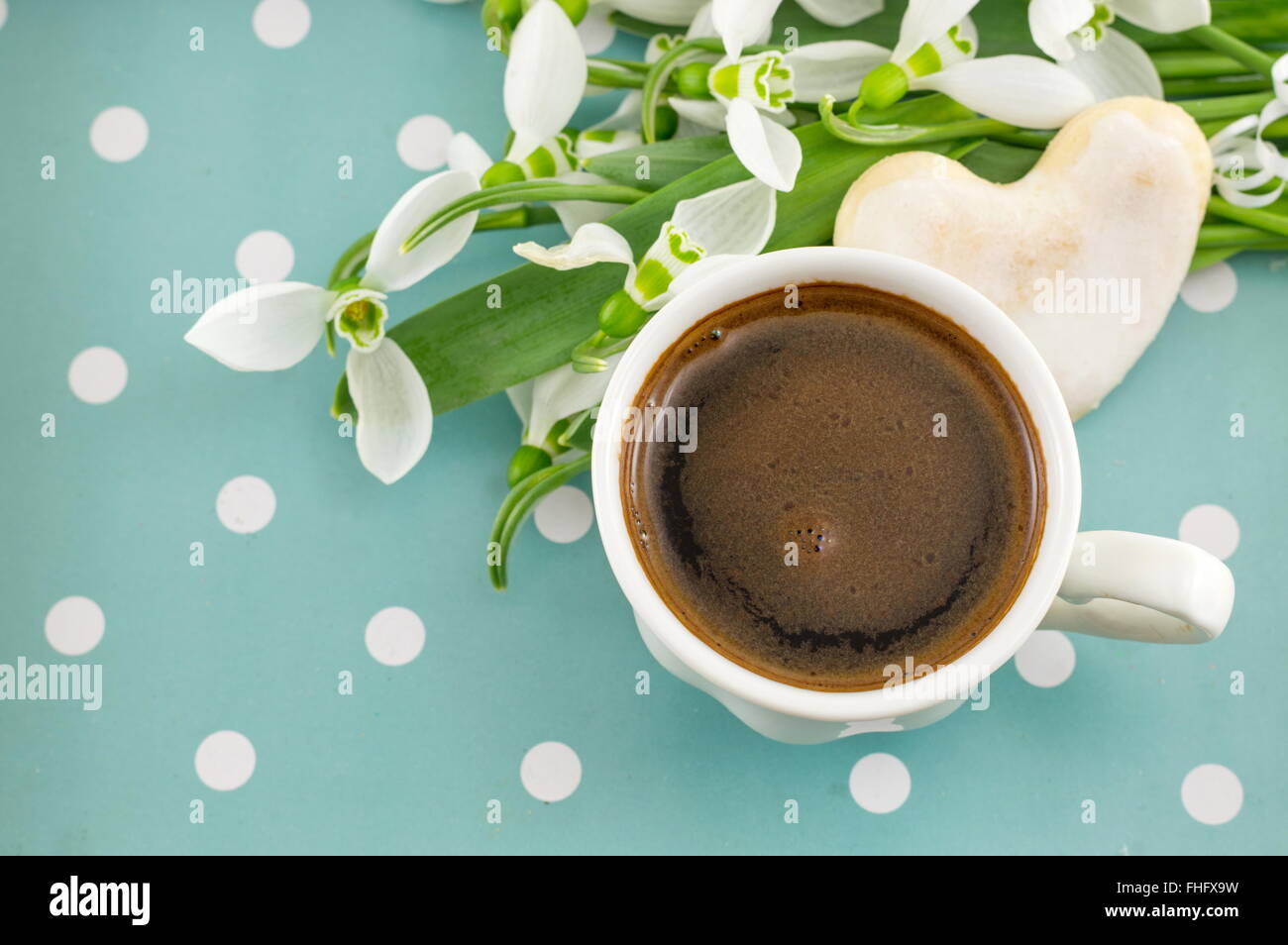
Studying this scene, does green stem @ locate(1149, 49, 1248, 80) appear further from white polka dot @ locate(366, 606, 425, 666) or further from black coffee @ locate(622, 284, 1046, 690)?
white polka dot @ locate(366, 606, 425, 666)

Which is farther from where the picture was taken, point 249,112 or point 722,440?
point 249,112

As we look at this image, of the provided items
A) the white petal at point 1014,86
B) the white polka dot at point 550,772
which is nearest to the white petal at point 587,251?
the white petal at point 1014,86

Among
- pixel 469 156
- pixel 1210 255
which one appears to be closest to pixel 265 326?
pixel 469 156

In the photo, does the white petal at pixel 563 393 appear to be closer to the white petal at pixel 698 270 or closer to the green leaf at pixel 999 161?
the white petal at pixel 698 270

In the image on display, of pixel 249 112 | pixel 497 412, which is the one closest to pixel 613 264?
pixel 497 412

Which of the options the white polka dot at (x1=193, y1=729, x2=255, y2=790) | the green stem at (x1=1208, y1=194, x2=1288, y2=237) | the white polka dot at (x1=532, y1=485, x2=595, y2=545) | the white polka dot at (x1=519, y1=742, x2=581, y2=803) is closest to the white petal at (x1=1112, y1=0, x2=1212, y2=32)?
the green stem at (x1=1208, y1=194, x2=1288, y2=237)
